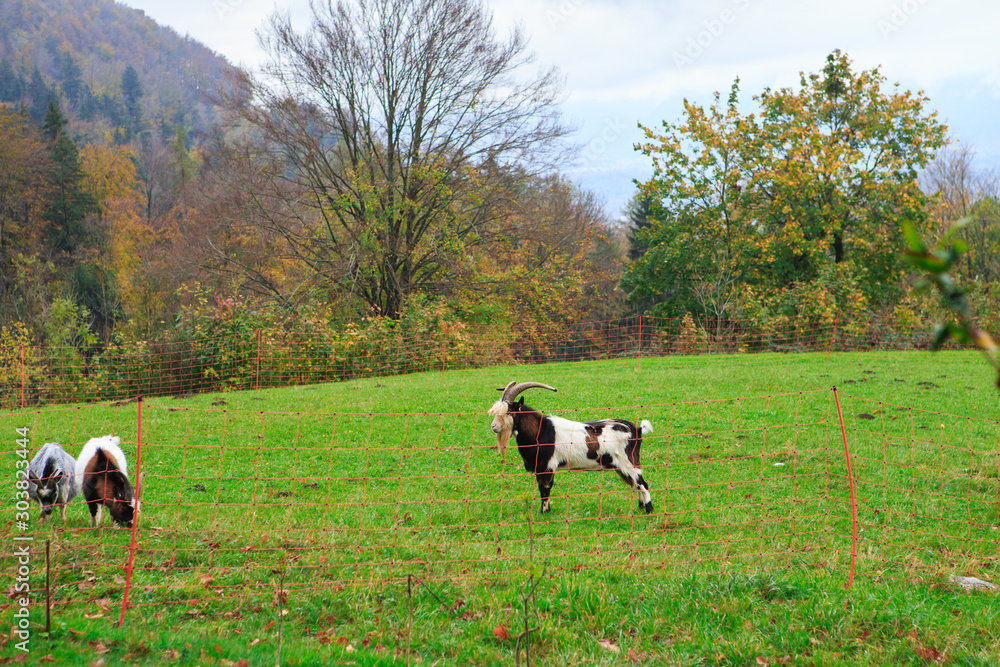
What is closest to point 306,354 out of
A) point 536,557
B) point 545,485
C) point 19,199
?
point 545,485

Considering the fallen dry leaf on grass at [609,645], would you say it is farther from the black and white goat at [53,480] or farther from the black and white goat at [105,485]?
the black and white goat at [53,480]

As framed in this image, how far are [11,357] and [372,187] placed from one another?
32.3 ft

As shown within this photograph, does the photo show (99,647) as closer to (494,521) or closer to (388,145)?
(494,521)

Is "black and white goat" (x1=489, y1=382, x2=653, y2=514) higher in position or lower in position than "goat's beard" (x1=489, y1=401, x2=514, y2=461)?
lower

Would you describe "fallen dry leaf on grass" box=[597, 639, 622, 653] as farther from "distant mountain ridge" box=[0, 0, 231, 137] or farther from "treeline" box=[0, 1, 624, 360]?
"distant mountain ridge" box=[0, 0, 231, 137]

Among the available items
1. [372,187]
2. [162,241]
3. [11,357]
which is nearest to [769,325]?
[372,187]

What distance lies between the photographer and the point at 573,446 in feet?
22.3

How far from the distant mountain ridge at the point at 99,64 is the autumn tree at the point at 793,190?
4362 cm

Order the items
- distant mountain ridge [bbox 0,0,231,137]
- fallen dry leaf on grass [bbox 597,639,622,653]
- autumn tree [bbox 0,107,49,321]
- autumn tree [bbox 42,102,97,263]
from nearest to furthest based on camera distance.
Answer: fallen dry leaf on grass [bbox 597,639,622,653]
autumn tree [bbox 0,107,49,321]
autumn tree [bbox 42,102,97,263]
distant mountain ridge [bbox 0,0,231,137]

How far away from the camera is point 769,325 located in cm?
2061

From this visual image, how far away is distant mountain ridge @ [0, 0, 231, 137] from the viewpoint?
69500mm

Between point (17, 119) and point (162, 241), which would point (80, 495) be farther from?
point (17, 119)

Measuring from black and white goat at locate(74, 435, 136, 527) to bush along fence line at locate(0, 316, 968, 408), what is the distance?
1009 cm

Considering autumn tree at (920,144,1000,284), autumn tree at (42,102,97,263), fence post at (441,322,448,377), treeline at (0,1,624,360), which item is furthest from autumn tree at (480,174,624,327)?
autumn tree at (42,102,97,263)
